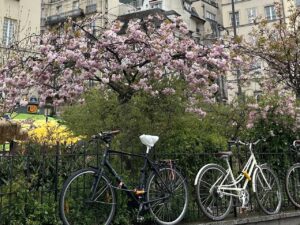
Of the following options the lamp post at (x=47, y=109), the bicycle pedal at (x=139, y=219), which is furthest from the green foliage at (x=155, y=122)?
Answer: the lamp post at (x=47, y=109)

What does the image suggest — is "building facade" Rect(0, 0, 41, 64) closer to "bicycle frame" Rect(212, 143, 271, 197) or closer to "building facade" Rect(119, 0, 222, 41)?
"building facade" Rect(119, 0, 222, 41)

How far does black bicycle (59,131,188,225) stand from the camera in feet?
17.0

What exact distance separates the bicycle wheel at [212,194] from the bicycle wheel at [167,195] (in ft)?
0.96

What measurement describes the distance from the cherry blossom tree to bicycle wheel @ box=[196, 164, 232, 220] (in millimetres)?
2152

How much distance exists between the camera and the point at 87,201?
5.22 metres

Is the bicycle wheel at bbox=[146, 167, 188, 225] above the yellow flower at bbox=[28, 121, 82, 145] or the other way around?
the other way around

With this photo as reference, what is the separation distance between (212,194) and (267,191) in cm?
144

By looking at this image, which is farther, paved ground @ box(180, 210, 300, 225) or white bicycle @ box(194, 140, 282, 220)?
white bicycle @ box(194, 140, 282, 220)

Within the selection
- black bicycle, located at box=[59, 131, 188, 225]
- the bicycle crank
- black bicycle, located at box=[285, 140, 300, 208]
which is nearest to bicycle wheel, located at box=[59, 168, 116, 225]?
black bicycle, located at box=[59, 131, 188, 225]

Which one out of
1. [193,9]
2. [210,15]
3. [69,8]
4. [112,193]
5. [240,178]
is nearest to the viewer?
[112,193]

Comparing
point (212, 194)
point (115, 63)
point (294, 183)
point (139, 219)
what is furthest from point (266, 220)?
point (115, 63)

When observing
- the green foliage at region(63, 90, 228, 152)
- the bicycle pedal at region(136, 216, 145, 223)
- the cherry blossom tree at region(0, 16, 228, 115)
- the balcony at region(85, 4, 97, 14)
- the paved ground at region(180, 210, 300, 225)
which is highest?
the balcony at region(85, 4, 97, 14)

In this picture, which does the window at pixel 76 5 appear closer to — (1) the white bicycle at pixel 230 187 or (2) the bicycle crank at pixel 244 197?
(1) the white bicycle at pixel 230 187

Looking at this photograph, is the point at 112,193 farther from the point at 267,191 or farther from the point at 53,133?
the point at 53,133
